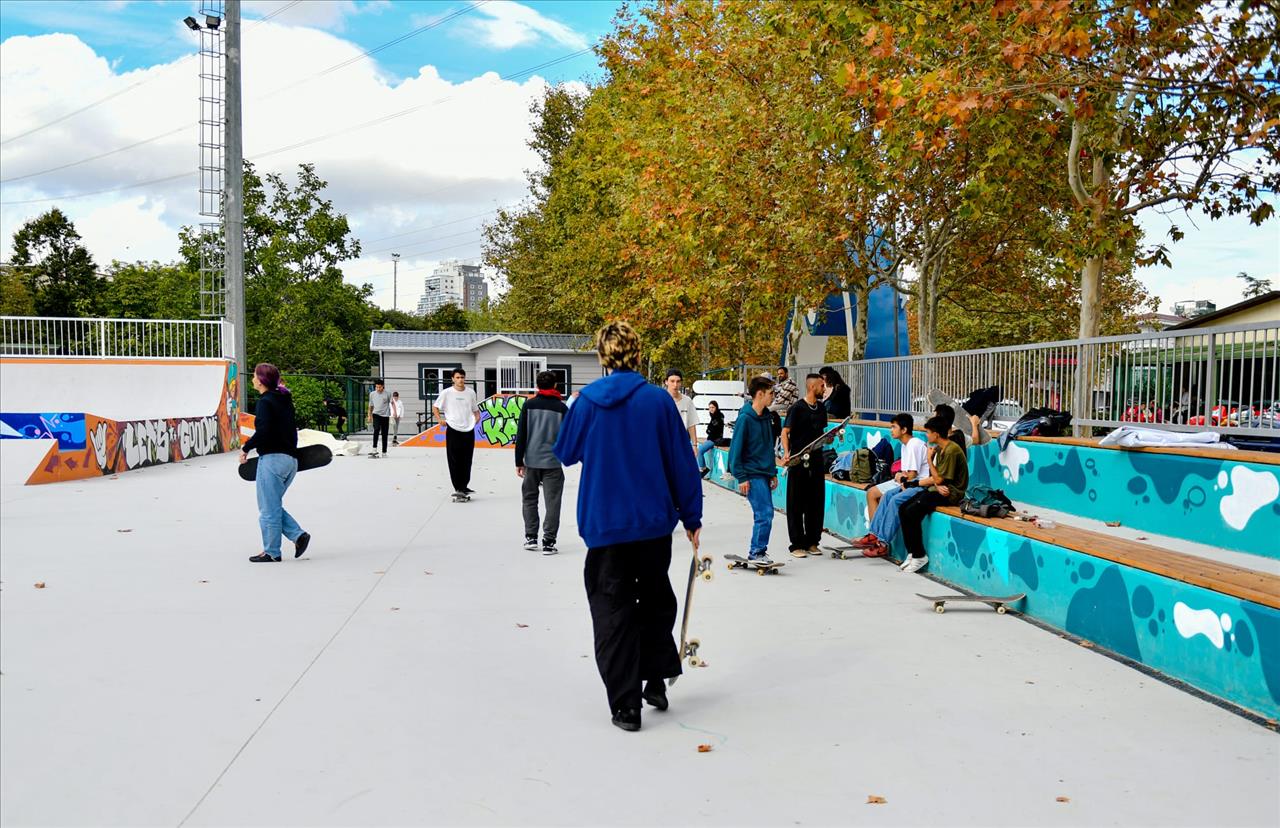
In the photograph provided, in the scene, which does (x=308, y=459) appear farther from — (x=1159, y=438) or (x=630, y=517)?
(x=1159, y=438)

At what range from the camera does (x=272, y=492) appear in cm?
895

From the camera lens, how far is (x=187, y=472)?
61.6 feet

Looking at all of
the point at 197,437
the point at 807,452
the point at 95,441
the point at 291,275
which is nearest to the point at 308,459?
the point at 807,452

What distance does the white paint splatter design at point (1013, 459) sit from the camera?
10430 millimetres

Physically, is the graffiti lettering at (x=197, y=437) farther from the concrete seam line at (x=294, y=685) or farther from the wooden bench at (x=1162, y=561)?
the wooden bench at (x=1162, y=561)

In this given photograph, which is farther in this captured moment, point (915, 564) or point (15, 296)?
point (15, 296)

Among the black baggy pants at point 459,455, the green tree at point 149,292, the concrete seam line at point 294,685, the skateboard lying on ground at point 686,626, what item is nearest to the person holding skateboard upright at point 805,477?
the concrete seam line at point 294,685

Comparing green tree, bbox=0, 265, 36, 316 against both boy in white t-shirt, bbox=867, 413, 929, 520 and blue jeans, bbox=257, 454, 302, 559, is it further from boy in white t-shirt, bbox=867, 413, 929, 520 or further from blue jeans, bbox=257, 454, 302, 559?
boy in white t-shirt, bbox=867, 413, 929, 520

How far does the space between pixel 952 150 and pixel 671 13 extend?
37.8ft

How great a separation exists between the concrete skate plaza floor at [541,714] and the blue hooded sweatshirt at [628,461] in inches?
36.4

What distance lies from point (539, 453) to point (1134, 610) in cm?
565

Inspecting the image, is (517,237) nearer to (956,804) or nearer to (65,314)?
(65,314)

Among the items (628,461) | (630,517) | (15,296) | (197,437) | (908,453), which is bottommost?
(197,437)

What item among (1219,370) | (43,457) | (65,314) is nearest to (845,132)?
(1219,370)
